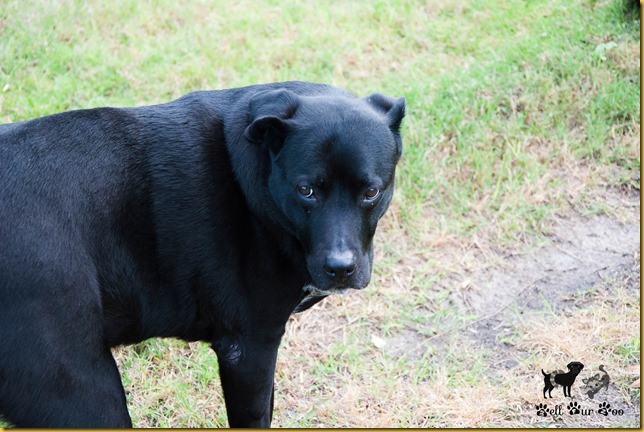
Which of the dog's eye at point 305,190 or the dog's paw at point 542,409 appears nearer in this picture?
the dog's eye at point 305,190

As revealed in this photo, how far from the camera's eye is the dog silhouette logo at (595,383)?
470 centimetres

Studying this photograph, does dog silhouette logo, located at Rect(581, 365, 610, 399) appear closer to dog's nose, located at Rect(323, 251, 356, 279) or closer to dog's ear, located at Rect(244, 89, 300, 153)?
dog's nose, located at Rect(323, 251, 356, 279)

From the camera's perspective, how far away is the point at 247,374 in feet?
12.1

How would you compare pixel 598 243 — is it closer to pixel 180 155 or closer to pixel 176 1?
pixel 180 155

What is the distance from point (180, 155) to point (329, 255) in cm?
90

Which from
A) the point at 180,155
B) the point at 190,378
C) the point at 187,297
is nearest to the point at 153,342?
the point at 190,378

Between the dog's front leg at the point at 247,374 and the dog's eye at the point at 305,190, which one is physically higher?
the dog's eye at the point at 305,190

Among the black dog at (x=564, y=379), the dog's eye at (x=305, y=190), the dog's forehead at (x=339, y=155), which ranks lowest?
the black dog at (x=564, y=379)

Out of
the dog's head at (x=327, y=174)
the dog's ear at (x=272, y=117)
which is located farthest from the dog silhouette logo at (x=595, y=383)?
the dog's ear at (x=272, y=117)

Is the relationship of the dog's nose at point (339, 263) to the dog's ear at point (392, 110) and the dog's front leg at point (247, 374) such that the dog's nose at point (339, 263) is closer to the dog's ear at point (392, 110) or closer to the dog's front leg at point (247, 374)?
the dog's front leg at point (247, 374)

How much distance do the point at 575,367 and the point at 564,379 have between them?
0.16 metres

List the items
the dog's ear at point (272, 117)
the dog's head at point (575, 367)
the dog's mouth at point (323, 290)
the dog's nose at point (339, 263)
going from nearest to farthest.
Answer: the dog's nose at point (339, 263) → the dog's ear at point (272, 117) → the dog's mouth at point (323, 290) → the dog's head at point (575, 367)

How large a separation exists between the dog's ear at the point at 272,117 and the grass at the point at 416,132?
1864mm

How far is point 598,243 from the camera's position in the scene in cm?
598
